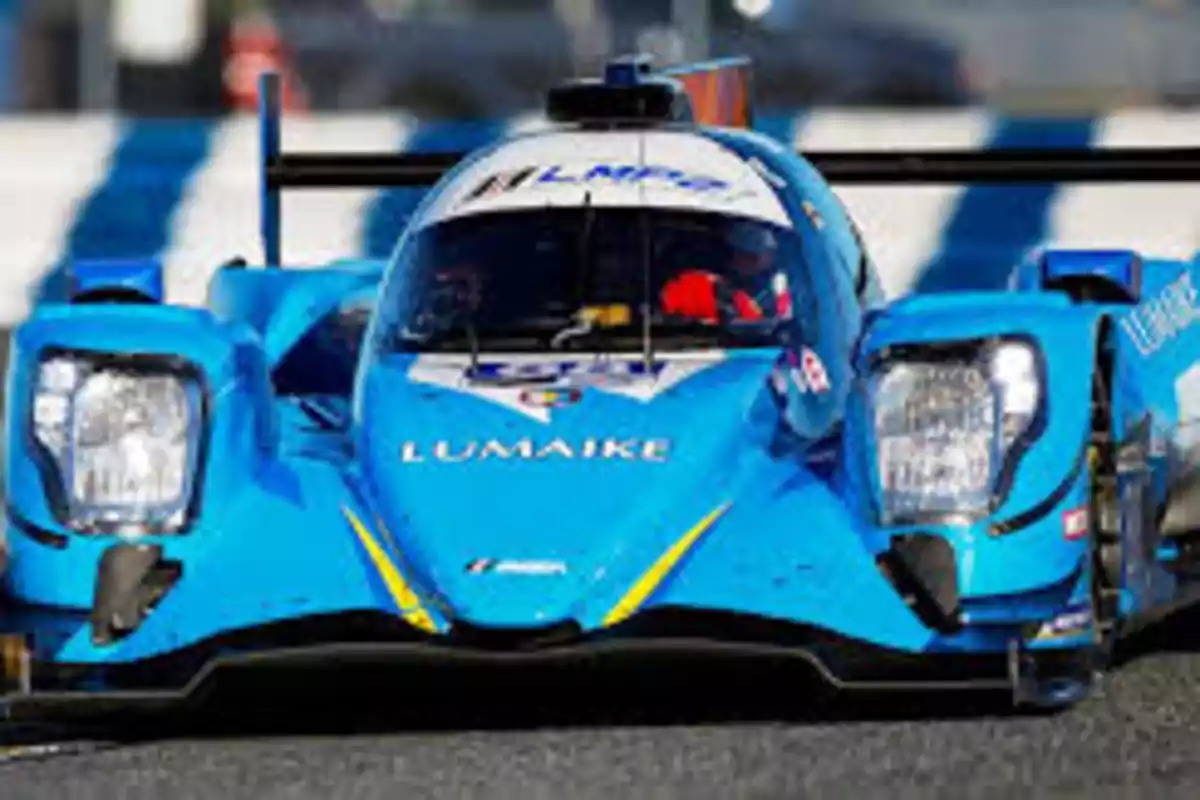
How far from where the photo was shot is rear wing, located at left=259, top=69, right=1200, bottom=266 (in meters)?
9.38

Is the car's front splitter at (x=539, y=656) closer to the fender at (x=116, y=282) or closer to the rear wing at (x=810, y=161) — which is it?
the fender at (x=116, y=282)

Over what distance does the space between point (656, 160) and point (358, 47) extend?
18.5ft

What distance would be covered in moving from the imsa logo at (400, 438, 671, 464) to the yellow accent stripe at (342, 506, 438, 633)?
0.70ft

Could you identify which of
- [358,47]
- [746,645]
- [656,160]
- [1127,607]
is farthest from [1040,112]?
[746,645]

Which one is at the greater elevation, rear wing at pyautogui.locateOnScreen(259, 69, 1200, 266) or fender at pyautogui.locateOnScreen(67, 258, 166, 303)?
rear wing at pyautogui.locateOnScreen(259, 69, 1200, 266)

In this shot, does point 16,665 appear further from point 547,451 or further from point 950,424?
point 950,424

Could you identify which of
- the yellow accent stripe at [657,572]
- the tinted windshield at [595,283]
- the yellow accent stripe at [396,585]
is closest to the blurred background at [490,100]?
the tinted windshield at [595,283]

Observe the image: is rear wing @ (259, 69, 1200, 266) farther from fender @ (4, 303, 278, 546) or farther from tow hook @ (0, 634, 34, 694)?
tow hook @ (0, 634, 34, 694)

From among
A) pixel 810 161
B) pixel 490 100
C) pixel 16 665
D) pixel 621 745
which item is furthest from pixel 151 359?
pixel 490 100

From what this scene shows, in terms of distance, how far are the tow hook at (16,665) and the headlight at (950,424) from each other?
5.13 feet

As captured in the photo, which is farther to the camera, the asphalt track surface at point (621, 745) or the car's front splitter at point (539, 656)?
the car's front splitter at point (539, 656)

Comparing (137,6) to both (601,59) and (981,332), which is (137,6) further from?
(981,332)

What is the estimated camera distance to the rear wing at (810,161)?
9.38 metres

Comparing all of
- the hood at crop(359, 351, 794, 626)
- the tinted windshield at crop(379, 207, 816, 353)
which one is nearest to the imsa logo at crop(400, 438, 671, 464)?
the hood at crop(359, 351, 794, 626)
